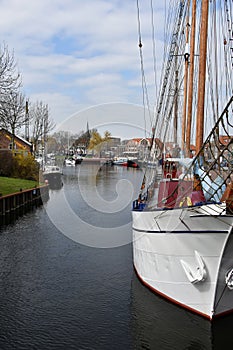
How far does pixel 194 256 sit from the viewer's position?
9.45 m

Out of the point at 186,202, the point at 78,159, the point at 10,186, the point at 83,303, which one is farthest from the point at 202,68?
the point at 78,159

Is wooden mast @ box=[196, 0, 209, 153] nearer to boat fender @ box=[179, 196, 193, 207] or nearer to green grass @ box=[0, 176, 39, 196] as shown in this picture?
boat fender @ box=[179, 196, 193, 207]

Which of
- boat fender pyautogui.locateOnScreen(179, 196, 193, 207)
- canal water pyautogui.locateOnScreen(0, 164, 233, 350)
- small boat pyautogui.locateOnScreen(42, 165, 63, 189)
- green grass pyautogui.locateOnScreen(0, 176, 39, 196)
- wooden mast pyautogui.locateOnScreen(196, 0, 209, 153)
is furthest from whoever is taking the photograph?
small boat pyautogui.locateOnScreen(42, 165, 63, 189)

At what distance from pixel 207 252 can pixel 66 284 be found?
5.04 meters

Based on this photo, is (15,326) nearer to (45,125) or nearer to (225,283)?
(225,283)

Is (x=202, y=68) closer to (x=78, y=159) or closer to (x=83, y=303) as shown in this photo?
(x=83, y=303)

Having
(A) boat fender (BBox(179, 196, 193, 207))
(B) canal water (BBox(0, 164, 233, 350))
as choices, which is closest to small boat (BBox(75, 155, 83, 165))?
(B) canal water (BBox(0, 164, 233, 350))

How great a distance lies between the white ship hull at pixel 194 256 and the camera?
906 cm

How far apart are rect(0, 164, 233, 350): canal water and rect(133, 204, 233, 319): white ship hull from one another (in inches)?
16.9

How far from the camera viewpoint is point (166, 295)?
1063 centimetres

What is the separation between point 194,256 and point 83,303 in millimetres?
3409

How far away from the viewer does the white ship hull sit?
29.7 feet

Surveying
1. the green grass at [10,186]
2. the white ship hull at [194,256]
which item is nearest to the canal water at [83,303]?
the white ship hull at [194,256]

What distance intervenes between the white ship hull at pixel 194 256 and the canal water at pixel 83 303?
43cm
